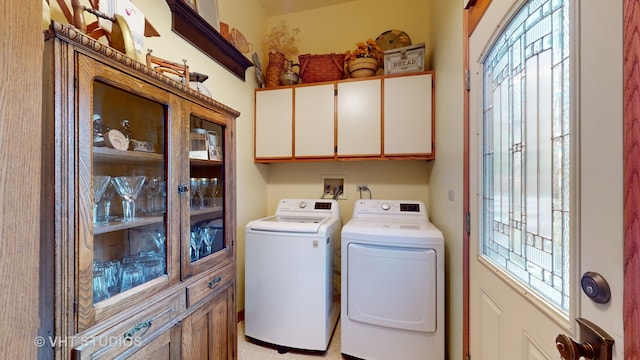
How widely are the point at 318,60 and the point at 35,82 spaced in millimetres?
2227

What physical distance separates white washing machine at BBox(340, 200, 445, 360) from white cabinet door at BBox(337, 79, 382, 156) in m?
0.76

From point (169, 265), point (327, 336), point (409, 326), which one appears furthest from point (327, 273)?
point (169, 265)

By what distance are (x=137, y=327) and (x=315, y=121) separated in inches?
74.2

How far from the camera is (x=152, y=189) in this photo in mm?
1032

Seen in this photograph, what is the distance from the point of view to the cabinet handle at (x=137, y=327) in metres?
0.79

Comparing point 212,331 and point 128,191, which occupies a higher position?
point 128,191

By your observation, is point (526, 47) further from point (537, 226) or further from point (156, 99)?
point (156, 99)

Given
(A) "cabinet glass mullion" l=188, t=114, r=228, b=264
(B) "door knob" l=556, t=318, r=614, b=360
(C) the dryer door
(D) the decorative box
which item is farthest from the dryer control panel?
(B) "door knob" l=556, t=318, r=614, b=360

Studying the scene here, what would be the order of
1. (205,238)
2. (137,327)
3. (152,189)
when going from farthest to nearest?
(205,238)
(152,189)
(137,327)

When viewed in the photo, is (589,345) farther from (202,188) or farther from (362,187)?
(362,187)

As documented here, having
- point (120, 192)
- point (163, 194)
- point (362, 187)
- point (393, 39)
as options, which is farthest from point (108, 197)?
point (393, 39)

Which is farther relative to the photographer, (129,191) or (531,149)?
(129,191)

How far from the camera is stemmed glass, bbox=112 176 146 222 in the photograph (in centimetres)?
97

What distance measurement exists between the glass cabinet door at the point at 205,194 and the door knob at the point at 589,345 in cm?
121
